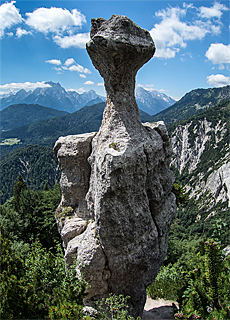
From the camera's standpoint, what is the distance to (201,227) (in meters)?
130

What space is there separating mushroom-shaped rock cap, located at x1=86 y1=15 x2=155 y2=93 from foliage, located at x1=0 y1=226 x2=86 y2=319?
1248 centimetres

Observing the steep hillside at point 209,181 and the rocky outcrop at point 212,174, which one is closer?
the steep hillside at point 209,181

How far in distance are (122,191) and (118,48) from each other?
9.38 m

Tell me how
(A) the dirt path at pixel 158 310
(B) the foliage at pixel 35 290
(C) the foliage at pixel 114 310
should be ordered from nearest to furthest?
(B) the foliage at pixel 35 290 < (C) the foliage at pixel 114 310 < (A) the dirt path at pixel 158 310

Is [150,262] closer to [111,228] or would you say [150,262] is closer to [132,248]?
[132,248]

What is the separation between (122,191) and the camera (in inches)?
530

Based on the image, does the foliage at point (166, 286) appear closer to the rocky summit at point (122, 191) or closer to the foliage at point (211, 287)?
the rocky summit at point (122, 191)

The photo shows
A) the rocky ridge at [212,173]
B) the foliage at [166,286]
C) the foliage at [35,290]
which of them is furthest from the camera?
the rocky ridge at [212,173]

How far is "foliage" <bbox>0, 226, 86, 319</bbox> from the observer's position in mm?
8422

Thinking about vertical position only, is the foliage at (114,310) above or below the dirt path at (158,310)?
above

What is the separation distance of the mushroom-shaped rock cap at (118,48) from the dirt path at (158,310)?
736 inches

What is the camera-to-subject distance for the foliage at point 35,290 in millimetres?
8422

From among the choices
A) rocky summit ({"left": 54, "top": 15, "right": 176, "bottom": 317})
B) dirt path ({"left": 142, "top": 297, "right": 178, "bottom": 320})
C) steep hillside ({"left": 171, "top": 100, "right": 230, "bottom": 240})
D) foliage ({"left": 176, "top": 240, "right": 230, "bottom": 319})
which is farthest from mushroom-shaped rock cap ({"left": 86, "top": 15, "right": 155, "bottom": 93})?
steep hillside ({"left": 171, "top": 100, "right": 230, "bottom": 240})

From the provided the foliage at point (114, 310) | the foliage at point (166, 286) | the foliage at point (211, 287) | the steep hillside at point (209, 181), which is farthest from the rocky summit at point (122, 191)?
the steep hillside at point (209, 181)
